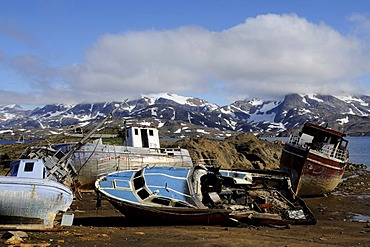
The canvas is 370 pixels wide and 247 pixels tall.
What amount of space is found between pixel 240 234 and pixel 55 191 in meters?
7.88

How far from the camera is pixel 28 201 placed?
17141mm

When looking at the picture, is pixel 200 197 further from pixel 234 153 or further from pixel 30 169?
pixel 234 153

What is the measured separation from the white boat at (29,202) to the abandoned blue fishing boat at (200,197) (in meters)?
2.86

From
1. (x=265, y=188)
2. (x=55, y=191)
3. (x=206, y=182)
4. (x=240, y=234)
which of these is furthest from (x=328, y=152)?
(x=55, y=191)

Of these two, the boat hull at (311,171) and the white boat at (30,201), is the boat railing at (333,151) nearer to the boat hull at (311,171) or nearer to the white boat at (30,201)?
the boat hull at (311,171)

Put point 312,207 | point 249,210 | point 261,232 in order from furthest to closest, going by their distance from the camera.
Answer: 1. point 312,207
2. point 249,210
3. point 261,232

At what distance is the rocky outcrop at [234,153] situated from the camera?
2178 inches

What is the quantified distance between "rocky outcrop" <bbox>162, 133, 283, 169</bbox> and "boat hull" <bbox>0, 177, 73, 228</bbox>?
3324 centimetres

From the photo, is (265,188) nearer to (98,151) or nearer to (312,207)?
(312,207)

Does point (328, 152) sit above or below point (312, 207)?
above

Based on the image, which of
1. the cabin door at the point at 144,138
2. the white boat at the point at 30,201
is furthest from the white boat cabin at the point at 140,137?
the white boat at the point at 30,201

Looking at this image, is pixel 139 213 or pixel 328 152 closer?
pixel 139 213

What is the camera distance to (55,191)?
59.8ft

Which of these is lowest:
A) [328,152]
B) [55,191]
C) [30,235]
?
[30,235]
